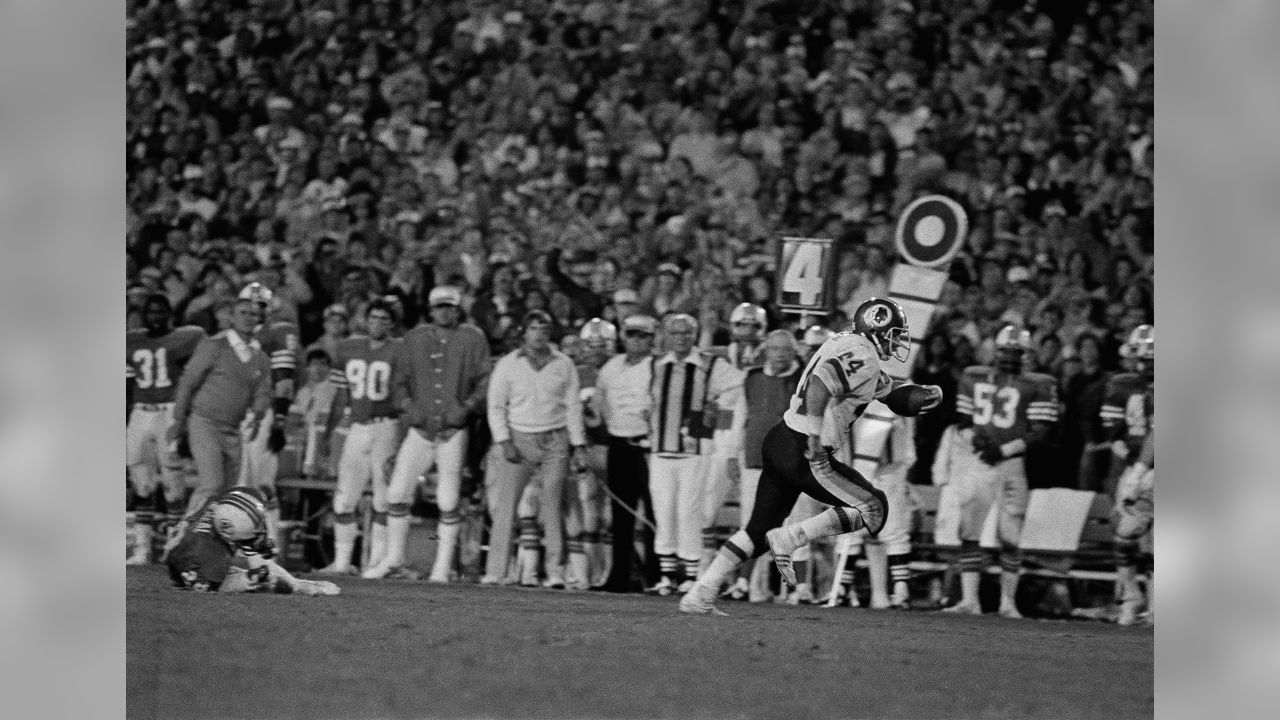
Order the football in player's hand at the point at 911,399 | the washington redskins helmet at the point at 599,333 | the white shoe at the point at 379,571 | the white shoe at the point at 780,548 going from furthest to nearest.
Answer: the washington redskins helmet at the point at 599,333 < the white shoe at the point at 379,571 < the football in player's hand at the point at 911,399 < the white shoe at the point at 780,548

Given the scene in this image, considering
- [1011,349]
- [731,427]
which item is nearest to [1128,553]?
[1011,349]

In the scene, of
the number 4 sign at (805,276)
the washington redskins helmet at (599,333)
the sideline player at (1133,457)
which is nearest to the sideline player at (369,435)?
the washington redskins helmet at (599,333)

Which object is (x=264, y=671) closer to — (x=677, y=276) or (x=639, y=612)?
(x=639, y=612)

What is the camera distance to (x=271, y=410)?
1189 centimetres

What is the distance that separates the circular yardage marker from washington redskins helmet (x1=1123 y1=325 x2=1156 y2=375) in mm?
1264

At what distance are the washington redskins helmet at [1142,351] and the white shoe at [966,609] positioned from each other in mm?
1814

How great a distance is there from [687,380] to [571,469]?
0.96 meters

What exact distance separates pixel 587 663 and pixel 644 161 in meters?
5.41

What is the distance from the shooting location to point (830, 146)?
42.9ft

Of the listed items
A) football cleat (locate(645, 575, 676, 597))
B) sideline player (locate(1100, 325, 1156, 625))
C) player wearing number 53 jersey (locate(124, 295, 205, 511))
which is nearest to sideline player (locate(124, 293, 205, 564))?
player wearing number 53 jersey (locate(124, 295, 205, 511))

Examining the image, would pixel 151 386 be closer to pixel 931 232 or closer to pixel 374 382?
pixel 374 382

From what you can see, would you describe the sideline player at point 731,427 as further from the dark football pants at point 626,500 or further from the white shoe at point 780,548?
the white shoe at point 780,548

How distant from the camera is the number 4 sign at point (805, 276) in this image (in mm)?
11461

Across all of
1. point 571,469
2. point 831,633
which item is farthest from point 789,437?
point 571,469
